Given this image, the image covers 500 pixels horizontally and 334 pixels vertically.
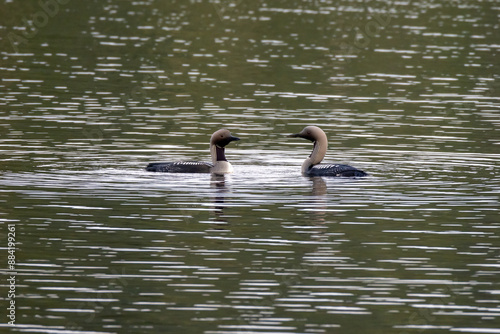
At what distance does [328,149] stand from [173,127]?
3.87 m

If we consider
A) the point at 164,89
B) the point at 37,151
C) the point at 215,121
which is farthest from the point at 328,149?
the point at 164,89

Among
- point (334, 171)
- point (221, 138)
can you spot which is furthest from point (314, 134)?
point (221, 138)

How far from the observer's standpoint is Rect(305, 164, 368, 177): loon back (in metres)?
21.9

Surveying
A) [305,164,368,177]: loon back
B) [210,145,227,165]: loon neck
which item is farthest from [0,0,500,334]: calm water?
[210,145,227,165]: loon neck

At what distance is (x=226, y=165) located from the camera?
22.4 meters

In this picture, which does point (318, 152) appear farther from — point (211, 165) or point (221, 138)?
point (211, 165)

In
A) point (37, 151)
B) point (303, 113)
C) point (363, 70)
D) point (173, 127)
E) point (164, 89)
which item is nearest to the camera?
point (37, 151)

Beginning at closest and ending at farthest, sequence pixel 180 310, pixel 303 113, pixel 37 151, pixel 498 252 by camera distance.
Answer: pixel 180 310 < pixel 498 252 < pixel 37 151 < pixel 303 113

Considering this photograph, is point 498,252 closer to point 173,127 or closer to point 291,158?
point 291,158

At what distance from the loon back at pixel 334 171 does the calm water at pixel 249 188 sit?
0.17 m

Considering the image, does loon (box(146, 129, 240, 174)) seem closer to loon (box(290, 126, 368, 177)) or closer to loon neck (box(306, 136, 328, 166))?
loon (box(290, 126, 368, 177))

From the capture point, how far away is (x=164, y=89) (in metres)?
33.9

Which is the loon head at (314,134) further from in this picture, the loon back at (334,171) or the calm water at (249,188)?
the loon back at (334,171)

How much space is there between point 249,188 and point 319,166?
6.71ft
